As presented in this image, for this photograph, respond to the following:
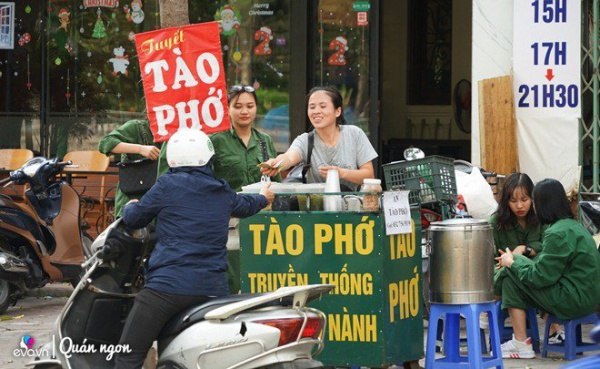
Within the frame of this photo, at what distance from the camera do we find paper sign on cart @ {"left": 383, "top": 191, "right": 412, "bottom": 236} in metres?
7.07

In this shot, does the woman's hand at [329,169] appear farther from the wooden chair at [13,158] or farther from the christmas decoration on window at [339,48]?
the wooden chair at [13,158]

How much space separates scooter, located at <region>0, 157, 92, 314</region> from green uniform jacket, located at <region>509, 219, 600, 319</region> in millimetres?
4512

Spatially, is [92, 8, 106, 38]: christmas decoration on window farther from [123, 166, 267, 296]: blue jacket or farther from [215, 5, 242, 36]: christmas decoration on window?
[123, 166, 267, 296]: blue jacket

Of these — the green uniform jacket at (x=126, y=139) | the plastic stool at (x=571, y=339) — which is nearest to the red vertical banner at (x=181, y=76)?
the green uniform jacket at (x=126, y=139)

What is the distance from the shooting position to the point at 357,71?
14.5 m

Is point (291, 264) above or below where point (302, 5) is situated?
below

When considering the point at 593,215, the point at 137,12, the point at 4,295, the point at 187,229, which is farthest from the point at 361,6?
the point at 187,229

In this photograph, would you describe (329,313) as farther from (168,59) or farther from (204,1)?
(204,1)

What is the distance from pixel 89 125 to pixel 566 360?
8308mm

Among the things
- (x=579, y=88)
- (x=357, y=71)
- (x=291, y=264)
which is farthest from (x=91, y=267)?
(x=357, y=71)

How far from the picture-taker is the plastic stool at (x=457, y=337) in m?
7.28

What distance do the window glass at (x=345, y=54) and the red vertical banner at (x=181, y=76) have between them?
6233 mm

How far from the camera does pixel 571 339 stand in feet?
27.1

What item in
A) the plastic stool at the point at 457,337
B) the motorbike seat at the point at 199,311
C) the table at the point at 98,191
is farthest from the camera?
the table at the point at 98,191
